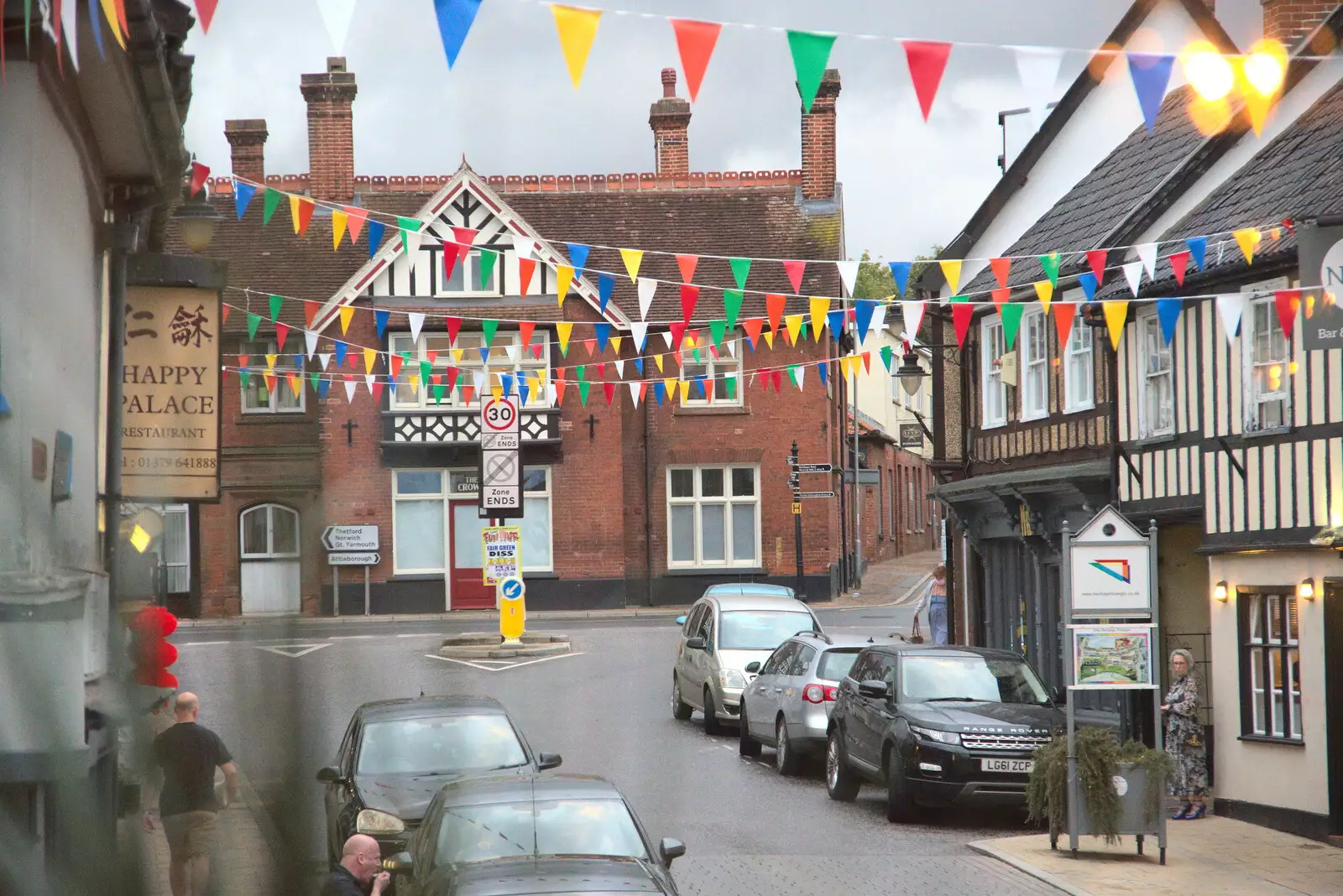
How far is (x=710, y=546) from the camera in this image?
39.9 meters

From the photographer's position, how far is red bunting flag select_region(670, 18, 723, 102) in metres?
3.37

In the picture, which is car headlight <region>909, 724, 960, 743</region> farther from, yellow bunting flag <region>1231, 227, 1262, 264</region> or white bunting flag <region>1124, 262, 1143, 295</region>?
yellow bunting flag <region>1231, 227, 1262, 264</region>

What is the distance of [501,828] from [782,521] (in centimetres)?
3185

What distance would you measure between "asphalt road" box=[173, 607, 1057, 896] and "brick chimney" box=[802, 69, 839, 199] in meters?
11.8

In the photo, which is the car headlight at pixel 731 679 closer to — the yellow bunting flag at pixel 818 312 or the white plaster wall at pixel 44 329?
the yellow bunting flag at pixel 818 312

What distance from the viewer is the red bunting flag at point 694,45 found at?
337 cm

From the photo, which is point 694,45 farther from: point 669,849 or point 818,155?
point 818,155

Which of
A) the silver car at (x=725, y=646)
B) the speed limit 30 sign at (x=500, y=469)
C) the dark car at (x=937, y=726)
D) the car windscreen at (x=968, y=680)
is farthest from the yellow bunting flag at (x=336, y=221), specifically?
the speed limit 30 sign at (x=500, y=469)

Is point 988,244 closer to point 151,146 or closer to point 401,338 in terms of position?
point 401,338

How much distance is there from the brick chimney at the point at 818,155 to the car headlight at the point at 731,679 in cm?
2411

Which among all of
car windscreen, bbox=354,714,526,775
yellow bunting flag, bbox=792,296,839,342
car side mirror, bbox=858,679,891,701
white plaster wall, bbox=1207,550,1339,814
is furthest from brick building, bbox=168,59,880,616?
car windscreen, bbox=354,714,526,775

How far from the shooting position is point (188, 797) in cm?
139

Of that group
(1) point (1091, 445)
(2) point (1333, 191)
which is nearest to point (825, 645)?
(1) point (1091, 445)

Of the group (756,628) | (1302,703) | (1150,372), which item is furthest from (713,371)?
(1302,703)
